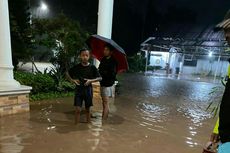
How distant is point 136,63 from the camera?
24953 mm

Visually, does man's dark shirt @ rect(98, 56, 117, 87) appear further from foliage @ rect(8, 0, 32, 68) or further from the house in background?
the house in background

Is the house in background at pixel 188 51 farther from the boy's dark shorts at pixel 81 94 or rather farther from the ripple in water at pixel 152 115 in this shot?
the boy's dark shorts at pixel 81 94

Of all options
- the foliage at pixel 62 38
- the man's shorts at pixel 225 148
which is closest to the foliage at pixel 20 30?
the foliage at pixel 62 38

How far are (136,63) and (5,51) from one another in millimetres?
20174

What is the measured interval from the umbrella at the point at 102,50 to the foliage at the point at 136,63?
18.1 m

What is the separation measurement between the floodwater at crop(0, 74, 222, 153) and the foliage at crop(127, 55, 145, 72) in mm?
17431

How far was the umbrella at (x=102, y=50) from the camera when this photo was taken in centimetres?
539

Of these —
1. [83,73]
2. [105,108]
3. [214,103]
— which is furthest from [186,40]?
[83,73]

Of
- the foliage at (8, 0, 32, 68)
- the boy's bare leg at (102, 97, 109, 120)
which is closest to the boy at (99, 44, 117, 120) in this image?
the boy's bare leg at (102, 97, 109, 120)

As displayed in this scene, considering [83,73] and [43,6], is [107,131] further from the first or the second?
[43,6]

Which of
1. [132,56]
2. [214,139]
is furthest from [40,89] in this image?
[132,56]

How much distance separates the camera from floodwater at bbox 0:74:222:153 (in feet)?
12.9

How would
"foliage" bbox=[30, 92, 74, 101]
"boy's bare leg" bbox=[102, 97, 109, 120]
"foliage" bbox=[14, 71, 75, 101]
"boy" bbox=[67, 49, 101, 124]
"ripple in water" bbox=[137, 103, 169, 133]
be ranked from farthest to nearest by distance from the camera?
"foliage" bbox=[14, 71, 75, 101] < "foliage" bbox=[30, 92, 74, 101] < "boy's bare leg" bbox=[102, 97, 109, 120] < "ripple in water" bbox=[137, 103, 169, 133] < "boy" bbox=[67, 49, 101, 124]

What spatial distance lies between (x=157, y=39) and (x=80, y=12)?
11699 mm
